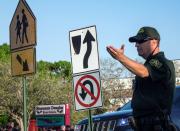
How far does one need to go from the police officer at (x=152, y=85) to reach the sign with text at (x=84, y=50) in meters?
2.29

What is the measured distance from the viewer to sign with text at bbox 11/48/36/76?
7954 millimetres

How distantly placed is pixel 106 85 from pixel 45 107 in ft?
99.1

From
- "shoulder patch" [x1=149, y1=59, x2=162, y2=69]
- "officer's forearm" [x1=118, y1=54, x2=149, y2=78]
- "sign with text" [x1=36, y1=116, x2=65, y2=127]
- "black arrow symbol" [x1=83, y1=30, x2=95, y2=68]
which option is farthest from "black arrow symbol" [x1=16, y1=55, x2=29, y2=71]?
"sign with text" [x1=36, y1=116, x2=65, y2=127]

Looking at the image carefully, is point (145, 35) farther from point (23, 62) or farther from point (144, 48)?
point (23, 62)

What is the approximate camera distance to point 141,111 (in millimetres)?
4984

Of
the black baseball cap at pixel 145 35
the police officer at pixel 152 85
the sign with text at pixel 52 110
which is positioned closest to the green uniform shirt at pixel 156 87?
the police officer at pixel 152 85

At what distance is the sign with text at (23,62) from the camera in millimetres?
7954

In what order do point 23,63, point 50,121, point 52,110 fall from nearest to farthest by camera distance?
point 23,63 < point 50,121 < point 52,110

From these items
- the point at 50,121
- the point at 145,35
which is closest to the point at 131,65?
the point at 145,35

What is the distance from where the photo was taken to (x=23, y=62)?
26.7ft

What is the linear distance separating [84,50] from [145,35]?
250 cm

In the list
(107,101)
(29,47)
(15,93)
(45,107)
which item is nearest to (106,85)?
(107,101)

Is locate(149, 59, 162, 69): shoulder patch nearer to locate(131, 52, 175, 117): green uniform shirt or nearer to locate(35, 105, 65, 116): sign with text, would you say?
locate(131, 52, 175, 117): green uniform shirt

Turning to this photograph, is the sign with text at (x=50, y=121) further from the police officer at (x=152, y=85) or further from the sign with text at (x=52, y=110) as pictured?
the police officer at (x=152, y=85)
